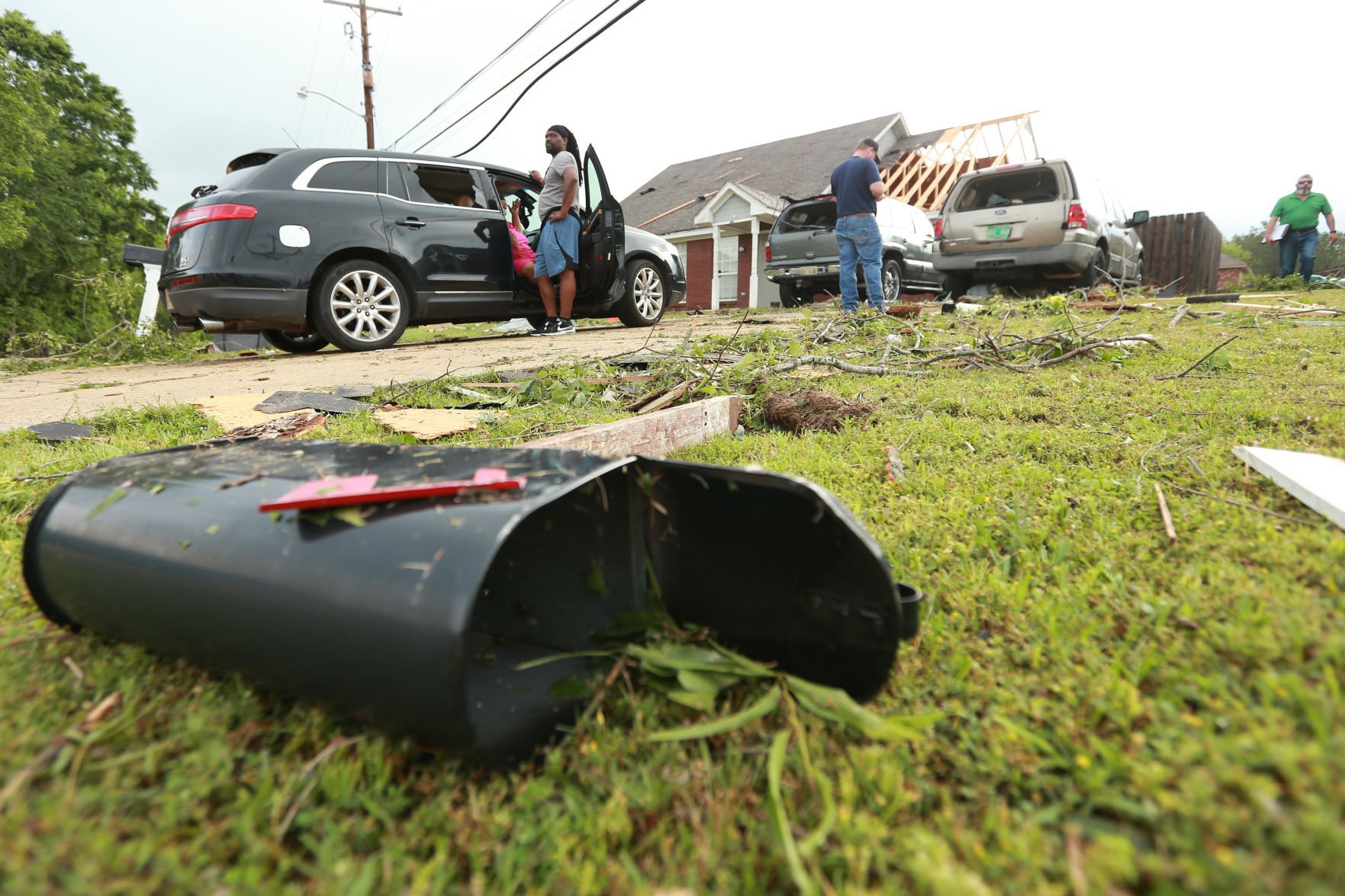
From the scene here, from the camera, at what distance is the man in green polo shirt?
11953mm

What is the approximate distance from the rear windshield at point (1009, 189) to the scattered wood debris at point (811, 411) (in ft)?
25.7

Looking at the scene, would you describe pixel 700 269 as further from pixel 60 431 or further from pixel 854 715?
pixel 854 715

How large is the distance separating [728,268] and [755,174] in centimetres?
531

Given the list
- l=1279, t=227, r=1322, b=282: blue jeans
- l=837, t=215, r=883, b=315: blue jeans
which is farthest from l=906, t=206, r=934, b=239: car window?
l=1279, t=227, r=1322, b=282: blue jeans

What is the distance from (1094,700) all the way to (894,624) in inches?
15.0

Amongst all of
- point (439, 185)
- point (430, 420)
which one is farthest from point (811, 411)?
point (439, 185)

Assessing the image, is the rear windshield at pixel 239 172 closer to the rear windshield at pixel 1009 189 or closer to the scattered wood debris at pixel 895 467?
the scattered wood debris at pixel 895 467

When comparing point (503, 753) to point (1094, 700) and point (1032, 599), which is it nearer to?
point (1094, 700)

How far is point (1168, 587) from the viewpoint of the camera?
1555mm

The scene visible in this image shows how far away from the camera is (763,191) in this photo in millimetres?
22422

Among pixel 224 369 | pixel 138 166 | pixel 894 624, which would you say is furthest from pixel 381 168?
pixel 138 166

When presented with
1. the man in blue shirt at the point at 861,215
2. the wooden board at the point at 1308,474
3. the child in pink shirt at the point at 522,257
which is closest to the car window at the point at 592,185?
the child in pink shirt at the point at 522,257

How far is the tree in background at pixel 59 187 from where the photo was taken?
16266mm

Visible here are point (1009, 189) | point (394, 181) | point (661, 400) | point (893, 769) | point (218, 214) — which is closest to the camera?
point (893, 769)
